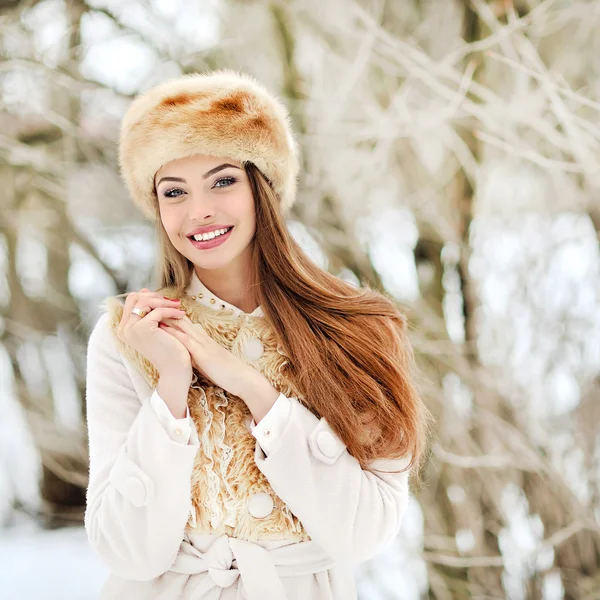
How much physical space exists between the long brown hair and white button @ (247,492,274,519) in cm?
17

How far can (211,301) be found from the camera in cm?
142

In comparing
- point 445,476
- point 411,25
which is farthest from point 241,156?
point 445,476

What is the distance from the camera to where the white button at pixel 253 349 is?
136 centimetres

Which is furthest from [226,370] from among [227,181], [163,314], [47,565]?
[47,565]

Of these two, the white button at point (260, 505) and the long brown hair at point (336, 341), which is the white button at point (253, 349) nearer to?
the long brown hair at point (336, 341)

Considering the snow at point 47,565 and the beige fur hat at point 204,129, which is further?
the snow at point 47,565

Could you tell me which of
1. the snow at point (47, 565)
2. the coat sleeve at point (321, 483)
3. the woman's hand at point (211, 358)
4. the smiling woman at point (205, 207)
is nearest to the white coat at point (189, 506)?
the coat sleeve at point (321, 483)

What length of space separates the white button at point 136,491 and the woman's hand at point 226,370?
22 cm

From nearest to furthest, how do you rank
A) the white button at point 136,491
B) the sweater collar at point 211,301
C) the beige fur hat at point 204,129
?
the white button at point 136,491, the beige fur hat at point 204,129, the sweater collar at point 211,301

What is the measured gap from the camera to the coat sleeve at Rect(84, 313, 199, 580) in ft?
3.82

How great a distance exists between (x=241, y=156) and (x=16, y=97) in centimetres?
159

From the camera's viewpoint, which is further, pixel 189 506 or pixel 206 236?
pixel 206 236

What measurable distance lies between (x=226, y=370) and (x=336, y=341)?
24 cm

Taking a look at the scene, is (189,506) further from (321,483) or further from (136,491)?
(321,483)
